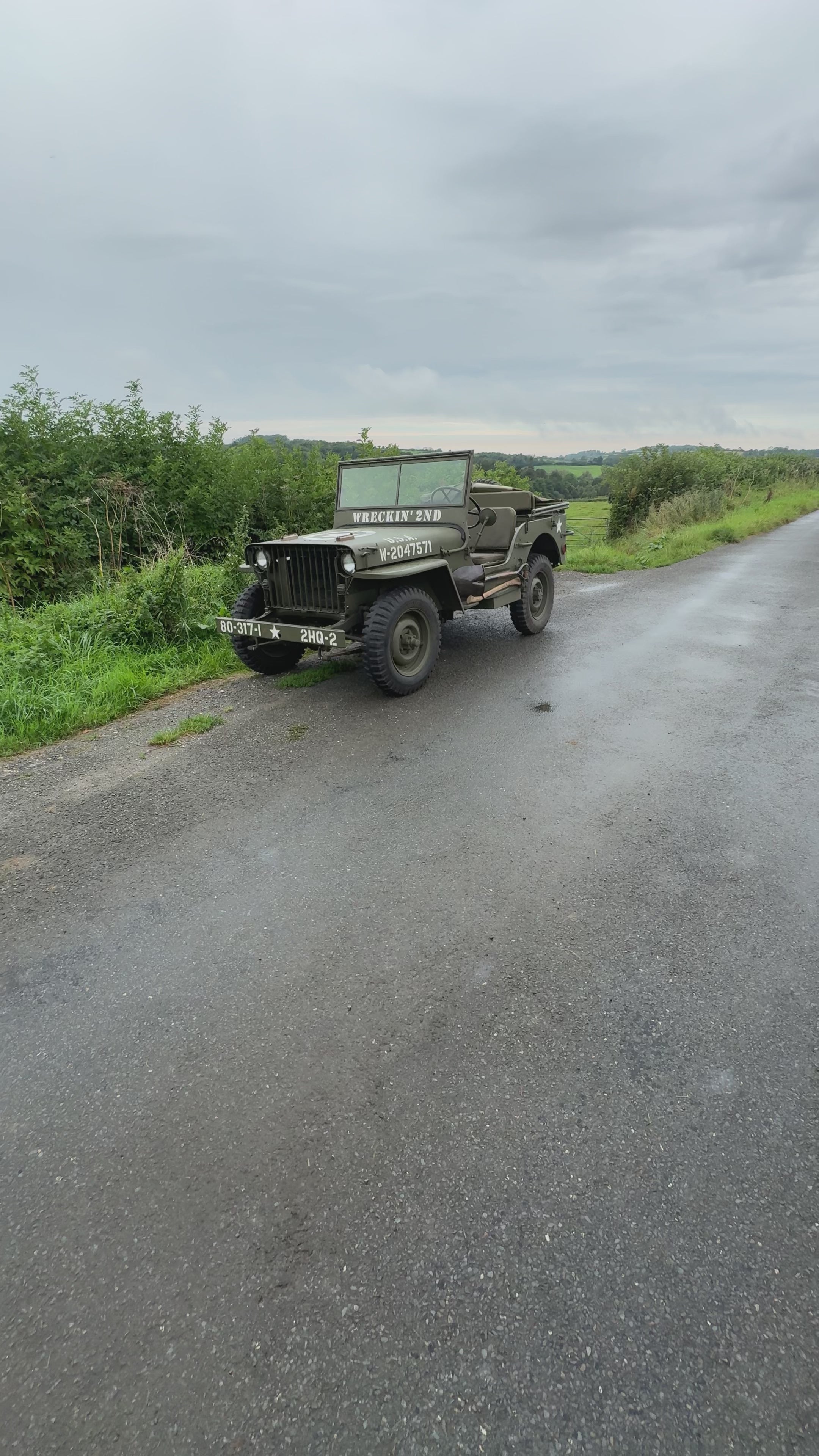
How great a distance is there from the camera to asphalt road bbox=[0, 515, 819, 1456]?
1545 mm

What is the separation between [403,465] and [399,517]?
0.58 metres

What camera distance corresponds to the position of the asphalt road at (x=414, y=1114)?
1545mm

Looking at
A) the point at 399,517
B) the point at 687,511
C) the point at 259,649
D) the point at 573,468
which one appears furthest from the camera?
the point at 573,468

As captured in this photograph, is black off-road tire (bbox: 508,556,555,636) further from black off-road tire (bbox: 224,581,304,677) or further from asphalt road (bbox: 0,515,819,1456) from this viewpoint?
asphalt road (bbox: 0,515,819,1456)

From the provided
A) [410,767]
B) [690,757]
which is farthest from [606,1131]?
[690,757]

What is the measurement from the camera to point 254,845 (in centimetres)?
377

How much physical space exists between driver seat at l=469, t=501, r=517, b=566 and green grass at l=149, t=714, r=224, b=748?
3.41 metres

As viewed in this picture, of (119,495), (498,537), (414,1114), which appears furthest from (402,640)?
(119,495)

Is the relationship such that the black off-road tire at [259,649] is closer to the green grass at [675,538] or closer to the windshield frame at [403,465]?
the windshield frame at [403,465]

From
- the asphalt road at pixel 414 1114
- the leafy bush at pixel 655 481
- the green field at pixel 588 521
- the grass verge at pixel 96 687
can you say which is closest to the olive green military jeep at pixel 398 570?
the grass verge at pixel 96 687

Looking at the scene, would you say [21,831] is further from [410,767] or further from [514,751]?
[514,751]

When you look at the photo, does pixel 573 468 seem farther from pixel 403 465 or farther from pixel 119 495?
pixel 403 465

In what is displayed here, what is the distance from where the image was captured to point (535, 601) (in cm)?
828

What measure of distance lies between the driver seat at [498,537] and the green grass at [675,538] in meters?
3.37
